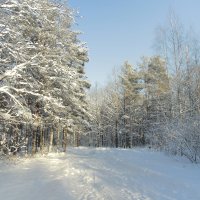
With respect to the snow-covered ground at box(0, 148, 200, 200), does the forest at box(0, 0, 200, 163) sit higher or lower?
higher

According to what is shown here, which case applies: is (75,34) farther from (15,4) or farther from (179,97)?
(15,4)

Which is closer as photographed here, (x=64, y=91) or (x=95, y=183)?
(x=95, y=183)

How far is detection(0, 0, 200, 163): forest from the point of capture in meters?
14.0

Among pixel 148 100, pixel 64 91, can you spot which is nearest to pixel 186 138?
pixel 64 91

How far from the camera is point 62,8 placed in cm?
1416

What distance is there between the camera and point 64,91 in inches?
1008

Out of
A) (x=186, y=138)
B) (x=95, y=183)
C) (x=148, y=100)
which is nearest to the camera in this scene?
(x=95, y=183)

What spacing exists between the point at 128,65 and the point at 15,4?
141ft

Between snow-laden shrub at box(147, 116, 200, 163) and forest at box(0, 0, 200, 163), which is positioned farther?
snow-laden shrub at box(147, 116, 200, 163)

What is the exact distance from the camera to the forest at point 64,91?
1396 cm

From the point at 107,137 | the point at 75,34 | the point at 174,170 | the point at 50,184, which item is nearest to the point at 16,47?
the point at 50,184

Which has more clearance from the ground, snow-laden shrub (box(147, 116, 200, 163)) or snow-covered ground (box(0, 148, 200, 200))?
snow-laden shrub (box(147, 116, 200, 163))

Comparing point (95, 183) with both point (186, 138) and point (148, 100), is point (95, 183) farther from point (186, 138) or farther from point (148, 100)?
point (148, 100)

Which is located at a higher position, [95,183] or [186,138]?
[186,138]
